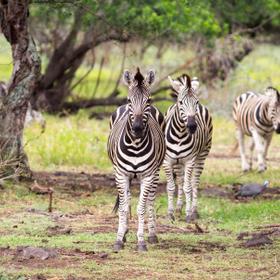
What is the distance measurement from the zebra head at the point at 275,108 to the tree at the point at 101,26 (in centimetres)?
231

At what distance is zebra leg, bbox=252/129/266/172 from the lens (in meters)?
18.1

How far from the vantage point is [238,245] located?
10523mm

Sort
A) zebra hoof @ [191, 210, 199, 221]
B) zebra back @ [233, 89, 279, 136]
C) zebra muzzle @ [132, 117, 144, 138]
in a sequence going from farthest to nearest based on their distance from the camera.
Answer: zebra back @ [233, 89, 279, 136] → zebra hoof @ [191, 210, 199, 221] → zebra muzzle @ [132, 117, 144, 138]

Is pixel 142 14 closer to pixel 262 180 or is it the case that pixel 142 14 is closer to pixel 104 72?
pixel 262 180

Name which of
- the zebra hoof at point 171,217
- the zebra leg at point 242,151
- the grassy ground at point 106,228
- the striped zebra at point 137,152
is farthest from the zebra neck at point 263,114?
the striped zebra at point 137,152

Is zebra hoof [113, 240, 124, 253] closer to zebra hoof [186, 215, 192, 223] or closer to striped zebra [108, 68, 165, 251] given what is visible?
striped zebra [108, 68, 165, 251]

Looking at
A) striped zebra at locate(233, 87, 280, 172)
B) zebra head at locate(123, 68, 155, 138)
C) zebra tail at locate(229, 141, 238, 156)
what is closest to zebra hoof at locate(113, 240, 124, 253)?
zebra head at locate(123, 68, 155, 138)

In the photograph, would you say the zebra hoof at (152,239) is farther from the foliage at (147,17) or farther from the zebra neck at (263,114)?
the zebra neck at (263,114)

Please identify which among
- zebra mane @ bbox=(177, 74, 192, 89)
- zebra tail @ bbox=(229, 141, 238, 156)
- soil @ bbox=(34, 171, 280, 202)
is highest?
zebra mane @ bbox=(177, 74, 192, 89)

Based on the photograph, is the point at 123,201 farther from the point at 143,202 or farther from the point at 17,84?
the point at 17,84

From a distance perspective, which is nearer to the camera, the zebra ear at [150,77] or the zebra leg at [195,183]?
the zebra ear at [150,77]

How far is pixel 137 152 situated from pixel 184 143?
103 inches

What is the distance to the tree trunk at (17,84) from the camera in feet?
46.2

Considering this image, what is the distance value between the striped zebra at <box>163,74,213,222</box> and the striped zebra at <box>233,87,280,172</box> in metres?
4.49
